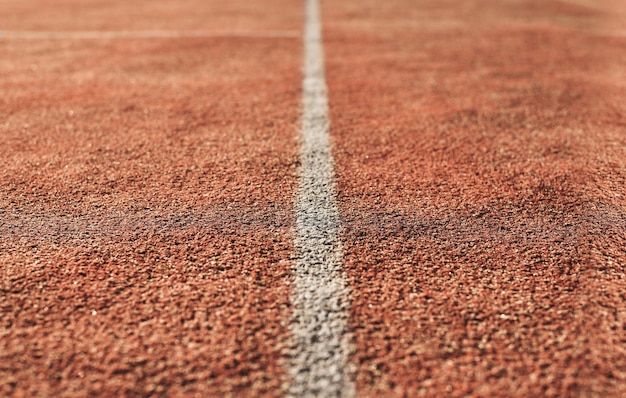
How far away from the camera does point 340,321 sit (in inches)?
62.1

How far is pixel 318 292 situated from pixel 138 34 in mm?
3922

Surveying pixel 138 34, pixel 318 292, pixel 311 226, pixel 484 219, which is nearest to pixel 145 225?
Result: pixel 311 226

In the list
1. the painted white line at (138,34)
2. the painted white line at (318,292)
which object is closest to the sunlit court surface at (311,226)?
the painted white line at (318,292)

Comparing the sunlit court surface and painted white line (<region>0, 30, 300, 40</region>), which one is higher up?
painted white line (<region>0, 30, 300, 40</region>)

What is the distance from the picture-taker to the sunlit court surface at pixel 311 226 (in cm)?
144

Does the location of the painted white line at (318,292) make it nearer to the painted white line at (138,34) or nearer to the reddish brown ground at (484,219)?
the reddish brown ground at (484,219)

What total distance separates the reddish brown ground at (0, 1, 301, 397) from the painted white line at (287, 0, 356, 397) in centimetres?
5

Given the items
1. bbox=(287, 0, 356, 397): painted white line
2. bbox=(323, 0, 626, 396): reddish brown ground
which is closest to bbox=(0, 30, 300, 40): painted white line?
bbox=(323, 0, 626, 396): reddish brown ground

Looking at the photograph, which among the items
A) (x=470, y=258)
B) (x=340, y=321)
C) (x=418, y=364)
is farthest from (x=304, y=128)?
(x=418, y=364)

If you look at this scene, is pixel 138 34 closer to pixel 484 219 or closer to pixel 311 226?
pixel 311 226

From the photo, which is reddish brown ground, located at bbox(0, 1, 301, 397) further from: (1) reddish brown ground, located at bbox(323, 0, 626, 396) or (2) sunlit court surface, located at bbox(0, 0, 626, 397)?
(1) reddish brown ground, located at bbox(323, 0, 626, 396)

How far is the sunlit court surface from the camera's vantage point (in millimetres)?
1442

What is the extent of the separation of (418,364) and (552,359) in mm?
327

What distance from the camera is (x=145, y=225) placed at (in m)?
2.04
